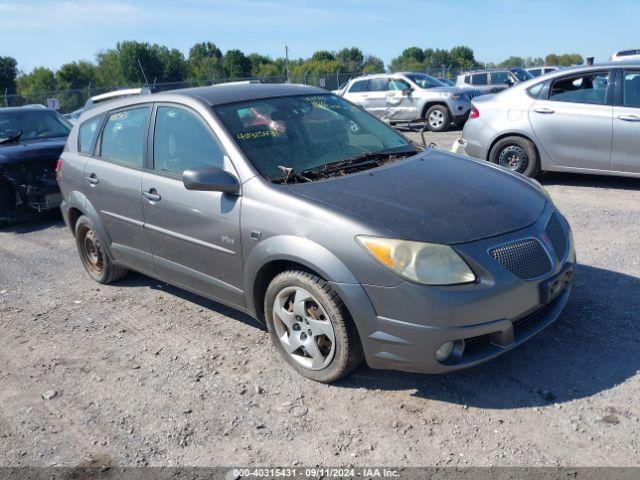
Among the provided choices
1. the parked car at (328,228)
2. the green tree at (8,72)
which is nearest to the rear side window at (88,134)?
the parked car at (328,228)

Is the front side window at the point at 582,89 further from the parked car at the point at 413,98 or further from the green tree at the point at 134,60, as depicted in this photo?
the green tree at the point at 134,60

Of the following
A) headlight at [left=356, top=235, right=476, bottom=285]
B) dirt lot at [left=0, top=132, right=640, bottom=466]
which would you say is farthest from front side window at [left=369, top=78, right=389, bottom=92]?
headlight at [left=356, top=235, right=476, bottom=285]

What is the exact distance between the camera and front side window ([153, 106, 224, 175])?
4008 mm

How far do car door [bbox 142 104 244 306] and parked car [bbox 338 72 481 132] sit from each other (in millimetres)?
11016

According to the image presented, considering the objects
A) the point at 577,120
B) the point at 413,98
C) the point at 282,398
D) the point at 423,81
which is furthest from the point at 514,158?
the point at 423,81

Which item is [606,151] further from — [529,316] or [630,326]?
[529,316]

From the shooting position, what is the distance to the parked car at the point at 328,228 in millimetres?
3053

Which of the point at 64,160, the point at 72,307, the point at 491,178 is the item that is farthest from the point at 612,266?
Result: the point at 64,160

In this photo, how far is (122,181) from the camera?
4.67 m

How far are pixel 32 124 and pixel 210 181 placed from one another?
681 cm

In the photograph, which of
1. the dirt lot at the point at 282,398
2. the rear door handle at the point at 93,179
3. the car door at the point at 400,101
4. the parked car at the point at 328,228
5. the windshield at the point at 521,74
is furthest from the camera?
the windshield at the point at 521,74

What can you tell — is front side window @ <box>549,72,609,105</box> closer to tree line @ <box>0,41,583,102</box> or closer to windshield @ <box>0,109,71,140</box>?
windshield @ <box>0,109,71,140</box>

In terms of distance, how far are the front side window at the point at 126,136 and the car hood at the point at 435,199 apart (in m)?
1.63

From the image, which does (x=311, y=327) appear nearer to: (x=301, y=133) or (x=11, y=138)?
(x=301, y=133)
